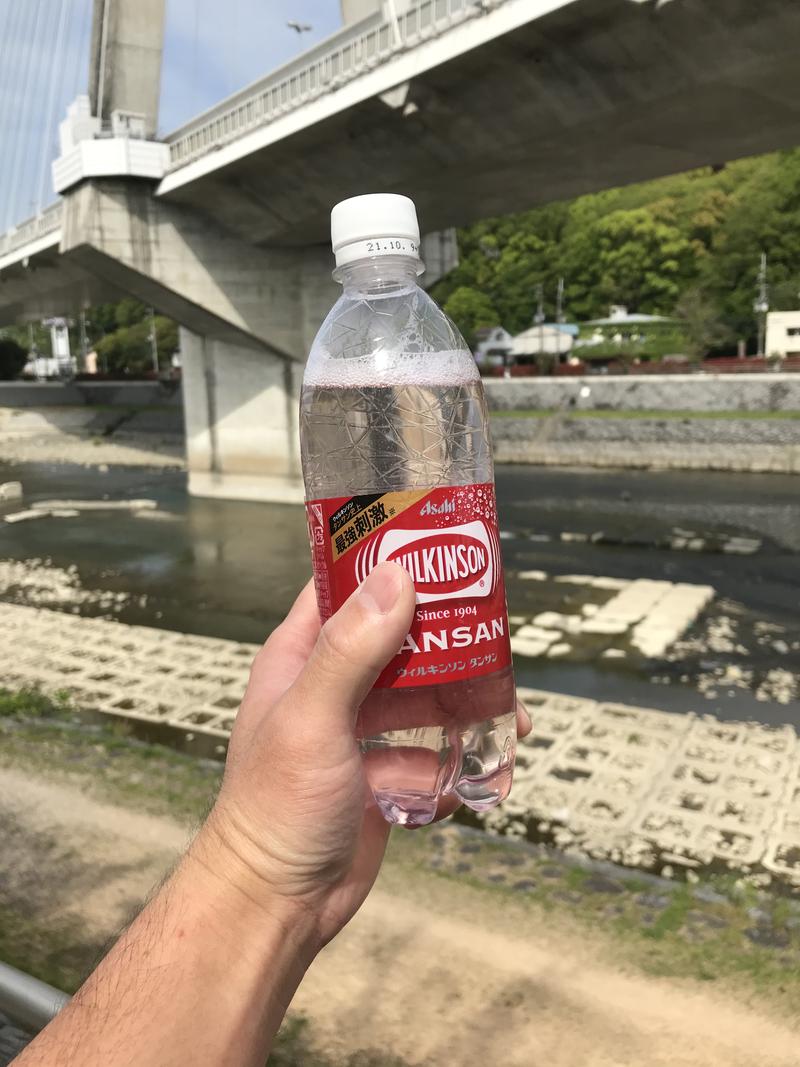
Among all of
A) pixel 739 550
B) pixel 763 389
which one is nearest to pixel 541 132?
pixel 739 550

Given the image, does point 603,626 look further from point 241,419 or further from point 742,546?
point 241,419

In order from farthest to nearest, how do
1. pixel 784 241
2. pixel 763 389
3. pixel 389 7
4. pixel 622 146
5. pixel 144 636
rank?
pixel 784 241
pixel 763 389
pixel 622 146
pixel 389 7
pixel 144 636

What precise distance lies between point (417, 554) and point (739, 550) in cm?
1690

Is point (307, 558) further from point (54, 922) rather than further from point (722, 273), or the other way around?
point (722, 273)

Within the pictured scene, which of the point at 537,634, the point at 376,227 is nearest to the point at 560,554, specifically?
the point at 537,634

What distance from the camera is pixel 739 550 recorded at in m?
17.3

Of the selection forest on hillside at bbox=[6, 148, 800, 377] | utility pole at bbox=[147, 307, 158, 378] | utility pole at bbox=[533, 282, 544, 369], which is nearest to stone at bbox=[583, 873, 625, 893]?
forest on hillside at bbox=[6, 148, 800, 377]

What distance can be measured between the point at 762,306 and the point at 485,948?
49626 mm

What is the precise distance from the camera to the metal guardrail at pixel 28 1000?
2.00m

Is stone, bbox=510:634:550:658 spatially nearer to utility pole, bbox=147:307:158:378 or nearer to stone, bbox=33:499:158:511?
stone, bbox=33:499:158:511

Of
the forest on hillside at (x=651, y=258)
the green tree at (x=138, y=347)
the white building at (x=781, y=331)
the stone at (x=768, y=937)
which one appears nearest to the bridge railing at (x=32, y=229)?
the forest on hillside at (x=651, y=258)

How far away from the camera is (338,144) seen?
16.8m

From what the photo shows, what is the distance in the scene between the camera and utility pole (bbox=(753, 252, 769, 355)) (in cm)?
4700

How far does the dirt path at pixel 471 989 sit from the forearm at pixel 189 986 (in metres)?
2.52
